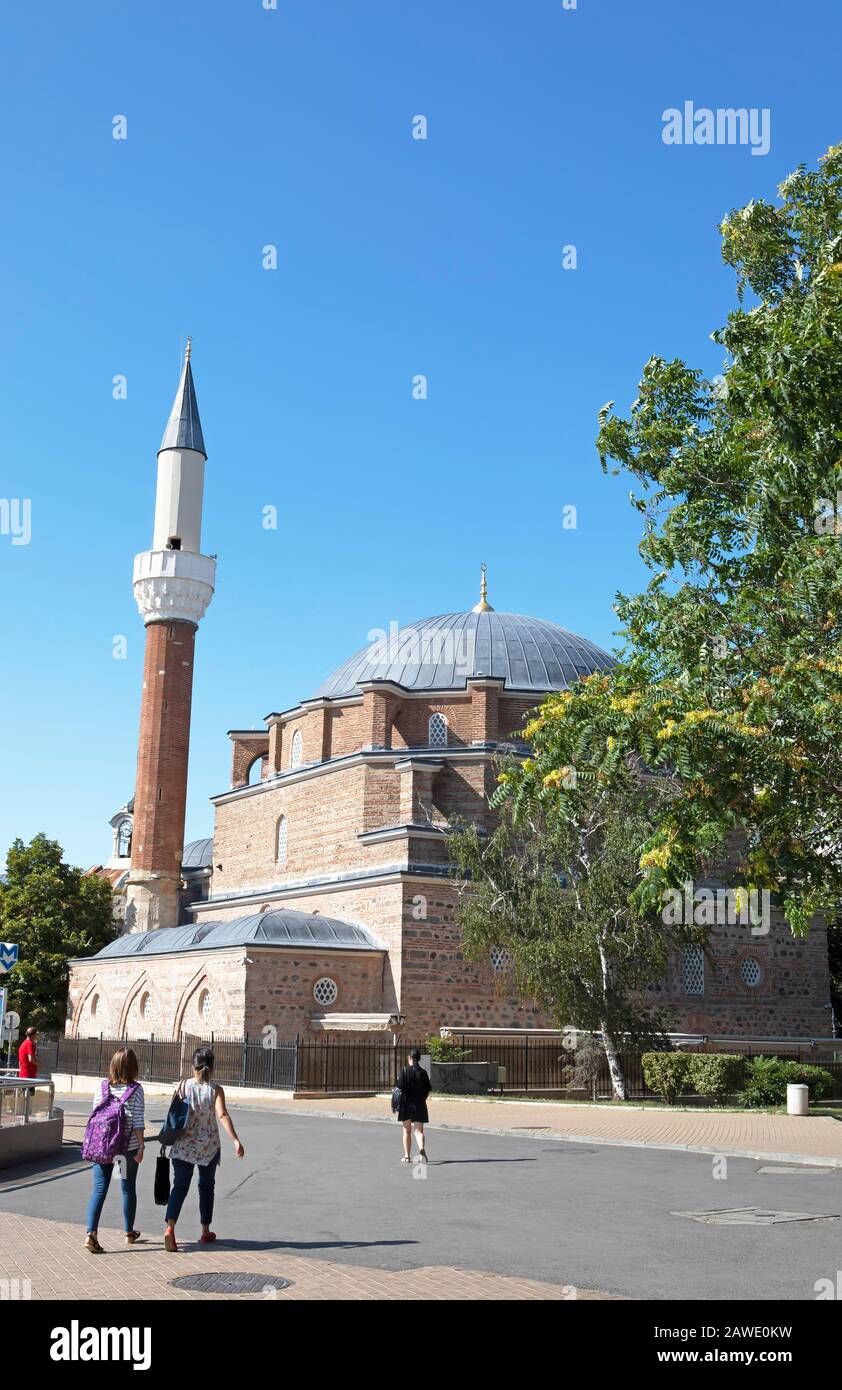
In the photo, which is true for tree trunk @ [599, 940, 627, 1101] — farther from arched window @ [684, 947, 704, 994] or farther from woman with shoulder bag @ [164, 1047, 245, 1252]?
woman with shoulder bag @ [164, 1047, 245, 1252]

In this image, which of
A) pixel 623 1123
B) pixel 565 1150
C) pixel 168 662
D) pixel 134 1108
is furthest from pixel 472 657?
pixel 134 1108

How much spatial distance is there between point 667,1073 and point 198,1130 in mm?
19091

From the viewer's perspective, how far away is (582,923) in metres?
26.5

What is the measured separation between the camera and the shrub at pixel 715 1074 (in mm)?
25609

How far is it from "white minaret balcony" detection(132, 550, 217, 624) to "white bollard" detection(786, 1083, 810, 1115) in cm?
2707

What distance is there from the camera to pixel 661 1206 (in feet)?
36.0

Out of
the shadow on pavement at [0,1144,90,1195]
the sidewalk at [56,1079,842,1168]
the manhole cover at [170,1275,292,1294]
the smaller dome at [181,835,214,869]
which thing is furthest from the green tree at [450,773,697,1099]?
the smaller dome at [181,835,214,869]

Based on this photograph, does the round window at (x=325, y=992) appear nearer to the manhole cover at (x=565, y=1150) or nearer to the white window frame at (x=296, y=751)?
the white window frame at (x=296, y=751)

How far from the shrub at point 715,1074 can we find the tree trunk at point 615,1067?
1.74 metres

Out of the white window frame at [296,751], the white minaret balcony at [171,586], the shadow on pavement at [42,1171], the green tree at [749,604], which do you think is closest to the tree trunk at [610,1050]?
the green tree at [749,604]

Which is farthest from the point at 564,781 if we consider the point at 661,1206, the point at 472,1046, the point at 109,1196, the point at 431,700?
the point at 431,700

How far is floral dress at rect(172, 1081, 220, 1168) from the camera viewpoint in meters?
8.62

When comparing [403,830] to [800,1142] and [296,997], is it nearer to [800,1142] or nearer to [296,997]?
[296,997]
